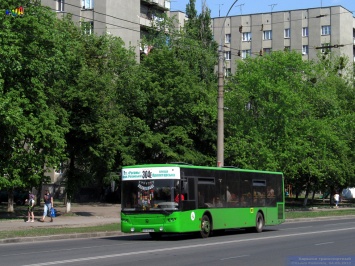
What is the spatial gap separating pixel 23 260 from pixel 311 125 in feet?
117

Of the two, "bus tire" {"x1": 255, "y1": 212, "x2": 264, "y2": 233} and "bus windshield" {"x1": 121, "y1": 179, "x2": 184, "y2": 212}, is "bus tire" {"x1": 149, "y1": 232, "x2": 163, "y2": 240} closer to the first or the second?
"bus windshield" {"x1": 121, "y1": 179, "x2": 184, "y2": 212}

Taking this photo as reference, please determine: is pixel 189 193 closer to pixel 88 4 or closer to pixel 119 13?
pixel 119 13

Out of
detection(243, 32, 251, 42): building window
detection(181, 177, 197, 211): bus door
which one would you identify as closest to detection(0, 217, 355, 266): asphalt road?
detection(181, 177, 197, 211): bus door

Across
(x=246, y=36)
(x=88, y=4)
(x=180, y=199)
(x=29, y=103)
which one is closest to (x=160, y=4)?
(x=88, y=4)

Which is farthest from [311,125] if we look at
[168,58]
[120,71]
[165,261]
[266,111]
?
[165,261]

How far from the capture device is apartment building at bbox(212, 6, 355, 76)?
282 ft

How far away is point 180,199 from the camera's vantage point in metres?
23.4

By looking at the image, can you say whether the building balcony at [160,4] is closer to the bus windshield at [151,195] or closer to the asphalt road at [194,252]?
the bus windshield at [151,195]

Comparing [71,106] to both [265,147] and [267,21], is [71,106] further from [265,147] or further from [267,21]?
[267,21]

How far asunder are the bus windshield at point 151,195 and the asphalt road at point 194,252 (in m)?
→ 1.39

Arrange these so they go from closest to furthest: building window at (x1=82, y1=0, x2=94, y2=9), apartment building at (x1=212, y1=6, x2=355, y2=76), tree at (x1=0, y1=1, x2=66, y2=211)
→ tree at (x1=0, y1=1, x2=66, y2=211)
building window at (x1=82, y1=0, x2=94, y2=9)
apartment building at (x1=212, y1=6, x2=355, y2=76)

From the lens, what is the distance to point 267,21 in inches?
3529

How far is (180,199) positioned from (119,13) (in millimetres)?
40945

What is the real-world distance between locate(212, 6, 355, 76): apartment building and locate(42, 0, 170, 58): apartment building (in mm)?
19274
